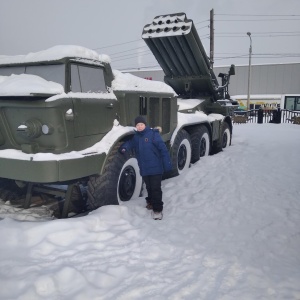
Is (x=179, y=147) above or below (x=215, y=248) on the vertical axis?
above

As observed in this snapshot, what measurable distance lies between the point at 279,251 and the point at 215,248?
70cm

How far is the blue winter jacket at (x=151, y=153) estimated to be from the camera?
4.09 m

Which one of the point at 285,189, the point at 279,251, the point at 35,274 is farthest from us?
the point at 285,189

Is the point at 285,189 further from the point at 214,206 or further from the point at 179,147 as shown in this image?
the point at 179,147

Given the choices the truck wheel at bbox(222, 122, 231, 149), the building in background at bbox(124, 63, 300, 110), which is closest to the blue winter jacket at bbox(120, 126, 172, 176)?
the truck wheel at bbox(222, 122, 231, 149)

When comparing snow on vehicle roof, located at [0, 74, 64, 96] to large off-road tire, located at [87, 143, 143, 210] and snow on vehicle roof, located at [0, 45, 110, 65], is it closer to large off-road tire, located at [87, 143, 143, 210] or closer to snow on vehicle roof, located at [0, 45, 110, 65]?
snow on vehicle roof, located at [0, 45, 110, 65]

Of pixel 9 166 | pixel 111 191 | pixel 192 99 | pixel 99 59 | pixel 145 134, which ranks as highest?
pixel 99 59

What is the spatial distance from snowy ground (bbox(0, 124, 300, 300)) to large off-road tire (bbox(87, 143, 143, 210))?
0.18 m

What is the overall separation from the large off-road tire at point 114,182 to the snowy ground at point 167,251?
18 cm

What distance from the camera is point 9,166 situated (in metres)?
3.46

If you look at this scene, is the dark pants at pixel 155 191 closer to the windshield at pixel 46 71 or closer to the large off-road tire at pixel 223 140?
the windshield at pixel 46 71

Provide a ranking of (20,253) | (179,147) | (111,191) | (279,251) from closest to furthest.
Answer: (20,253), (279,251), (111,191), (179,147)

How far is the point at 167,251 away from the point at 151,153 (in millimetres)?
1438

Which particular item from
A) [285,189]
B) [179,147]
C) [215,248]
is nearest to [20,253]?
[215,248]
